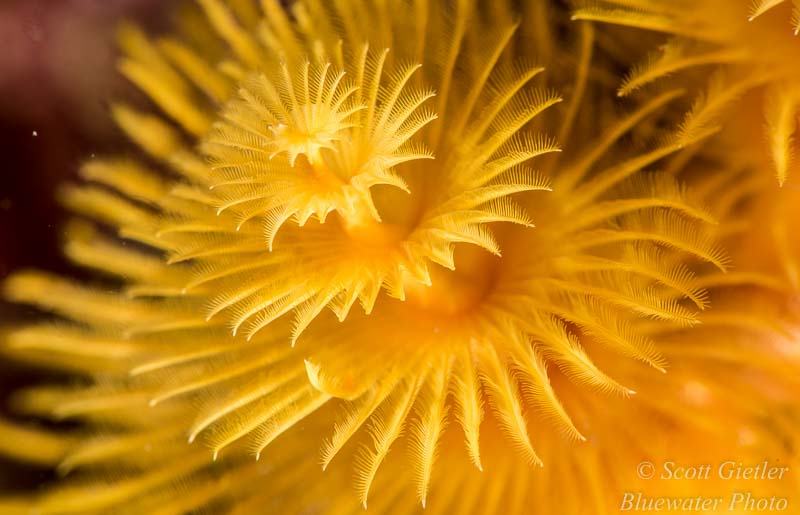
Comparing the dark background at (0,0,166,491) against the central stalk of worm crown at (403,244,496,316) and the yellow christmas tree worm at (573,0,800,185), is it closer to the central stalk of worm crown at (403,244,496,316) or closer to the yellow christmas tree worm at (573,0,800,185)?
the central stalk of worm crown at (403,244,496,316)

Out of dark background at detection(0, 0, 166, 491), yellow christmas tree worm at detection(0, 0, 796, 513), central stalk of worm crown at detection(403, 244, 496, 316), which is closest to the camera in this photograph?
yellow christmas tree worm at detection(0, 0, 796, 513)

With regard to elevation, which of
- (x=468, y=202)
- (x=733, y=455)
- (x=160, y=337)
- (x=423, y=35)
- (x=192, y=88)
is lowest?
(x=160, y=337)

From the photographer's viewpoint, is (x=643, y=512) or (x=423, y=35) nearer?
(x=643, y=512)

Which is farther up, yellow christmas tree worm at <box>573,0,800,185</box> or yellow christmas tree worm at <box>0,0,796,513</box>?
yellow christmas tree worm at <box>573,0,800,185</box>

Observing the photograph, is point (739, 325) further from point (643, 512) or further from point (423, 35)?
point (423, 35)

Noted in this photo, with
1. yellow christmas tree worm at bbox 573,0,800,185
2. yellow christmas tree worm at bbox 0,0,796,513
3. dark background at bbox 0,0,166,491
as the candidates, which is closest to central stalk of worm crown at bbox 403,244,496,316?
yellow christmas tree worm at bbox 0,0,796,513


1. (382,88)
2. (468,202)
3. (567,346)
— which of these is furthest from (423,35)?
(567,346)

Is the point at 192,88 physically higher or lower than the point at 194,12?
lower
